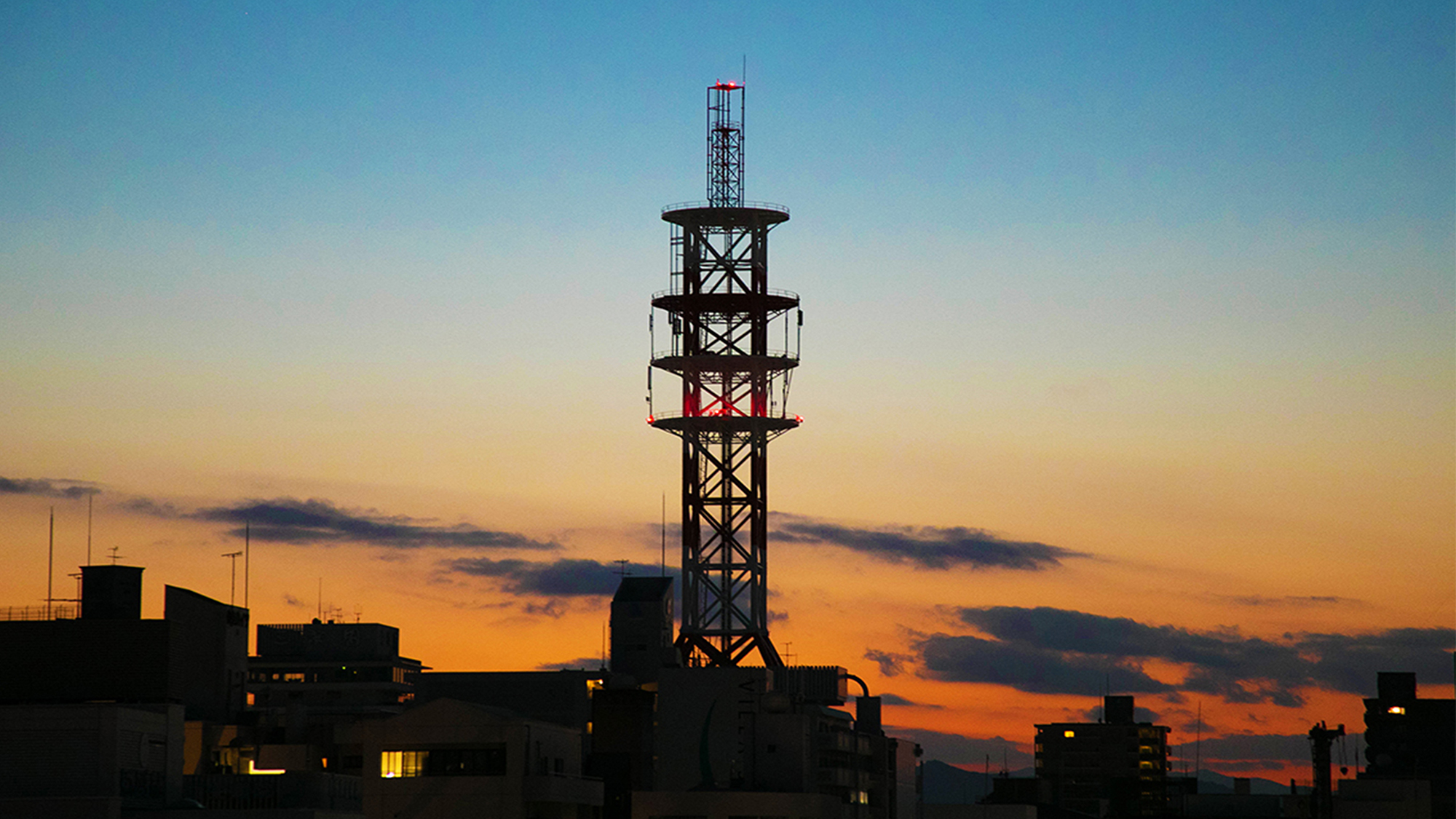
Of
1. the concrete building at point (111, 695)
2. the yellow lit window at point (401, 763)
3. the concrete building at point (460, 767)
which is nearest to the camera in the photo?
the concrete building at point (111, 695)

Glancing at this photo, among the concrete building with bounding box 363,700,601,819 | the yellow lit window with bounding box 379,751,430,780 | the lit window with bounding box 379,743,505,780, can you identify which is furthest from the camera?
the yellow lit window with bounding box 379,751,430,780

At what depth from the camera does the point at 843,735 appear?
539 ft

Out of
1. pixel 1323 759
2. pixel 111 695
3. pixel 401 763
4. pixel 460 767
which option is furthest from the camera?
pixel 1323 759

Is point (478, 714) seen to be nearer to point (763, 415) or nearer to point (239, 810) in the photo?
point (239, 810)

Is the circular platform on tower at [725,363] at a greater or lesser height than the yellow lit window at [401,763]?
greater

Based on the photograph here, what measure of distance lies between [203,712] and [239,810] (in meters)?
48.3

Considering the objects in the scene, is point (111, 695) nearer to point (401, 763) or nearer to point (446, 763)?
point (401, 763)

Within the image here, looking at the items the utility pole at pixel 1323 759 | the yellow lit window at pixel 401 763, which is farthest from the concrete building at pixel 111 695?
the utility pole at pixel 1323 759

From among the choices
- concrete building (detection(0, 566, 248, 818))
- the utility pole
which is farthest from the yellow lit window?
the utility pole

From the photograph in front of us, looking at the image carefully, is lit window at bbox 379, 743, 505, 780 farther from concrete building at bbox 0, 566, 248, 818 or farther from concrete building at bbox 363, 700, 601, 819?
concrete building at bbox 0, 566, 248, 818

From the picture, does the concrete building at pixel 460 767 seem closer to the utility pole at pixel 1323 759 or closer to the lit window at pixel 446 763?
the lit window at pixel 446 763

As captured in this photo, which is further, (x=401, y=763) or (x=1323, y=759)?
(x=1323, y=759)

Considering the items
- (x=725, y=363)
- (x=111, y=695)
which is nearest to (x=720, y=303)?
(x=725, y=363)

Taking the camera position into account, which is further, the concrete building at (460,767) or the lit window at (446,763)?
the lit window at (446,763)
